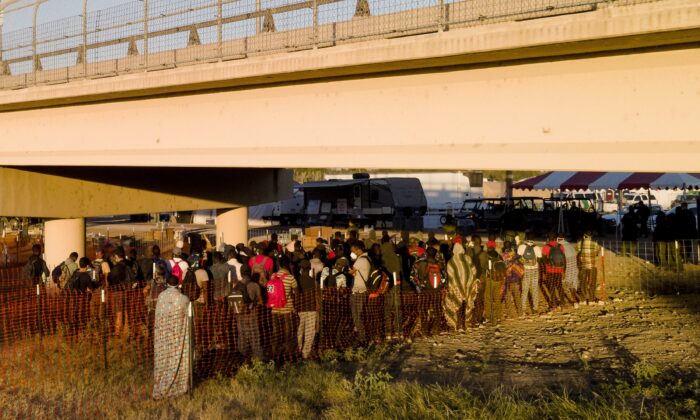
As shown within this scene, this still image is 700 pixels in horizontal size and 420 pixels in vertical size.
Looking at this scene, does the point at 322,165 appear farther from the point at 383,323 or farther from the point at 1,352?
the point at 1,352

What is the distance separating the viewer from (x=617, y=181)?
2525cm

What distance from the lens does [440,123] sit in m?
8.44

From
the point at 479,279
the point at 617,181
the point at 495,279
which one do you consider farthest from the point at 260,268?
the point at 617,181

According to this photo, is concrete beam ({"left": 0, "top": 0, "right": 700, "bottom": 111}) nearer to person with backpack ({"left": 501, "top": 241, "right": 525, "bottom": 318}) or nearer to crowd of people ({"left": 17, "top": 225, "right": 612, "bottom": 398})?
crowd of people ({"left": 17, "top": 225, "right": 612, "bottom": 398})

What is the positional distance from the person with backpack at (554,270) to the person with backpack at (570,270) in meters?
0.09

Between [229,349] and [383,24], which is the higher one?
[383,24]

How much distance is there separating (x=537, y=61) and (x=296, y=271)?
595cm

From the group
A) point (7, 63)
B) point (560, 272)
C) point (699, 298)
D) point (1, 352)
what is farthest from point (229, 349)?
point (699, 298)

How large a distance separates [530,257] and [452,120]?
18.3 feet

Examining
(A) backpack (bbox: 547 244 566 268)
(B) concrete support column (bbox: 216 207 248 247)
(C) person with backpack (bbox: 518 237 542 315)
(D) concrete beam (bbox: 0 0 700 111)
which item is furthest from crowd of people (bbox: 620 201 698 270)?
(D) concrete beam (bbox: 0 0 700 111)

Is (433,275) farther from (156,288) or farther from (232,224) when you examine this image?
(232,224)

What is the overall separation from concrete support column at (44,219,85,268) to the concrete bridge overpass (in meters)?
2.85

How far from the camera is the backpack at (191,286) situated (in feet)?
36.7

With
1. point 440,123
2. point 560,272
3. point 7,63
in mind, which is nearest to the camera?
point 440,123
